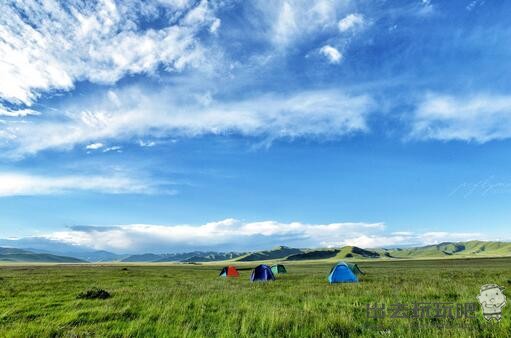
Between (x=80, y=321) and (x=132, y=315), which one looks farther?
(x=132, y=315)

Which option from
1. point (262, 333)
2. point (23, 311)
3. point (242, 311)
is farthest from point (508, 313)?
point (23, 311)

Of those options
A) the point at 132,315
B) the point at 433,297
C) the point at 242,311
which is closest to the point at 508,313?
the point at 433,297

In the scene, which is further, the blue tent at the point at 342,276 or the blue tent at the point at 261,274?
the blue tent at the point at 261,274

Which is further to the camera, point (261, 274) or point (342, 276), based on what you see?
point (261, 274)

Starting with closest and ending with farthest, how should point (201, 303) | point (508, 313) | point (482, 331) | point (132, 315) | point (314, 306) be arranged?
point (482, 331)
point (508, 313)
point (132, 315)
point (314, 306)
point (201, 303)

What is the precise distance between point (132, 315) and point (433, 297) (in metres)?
14.5

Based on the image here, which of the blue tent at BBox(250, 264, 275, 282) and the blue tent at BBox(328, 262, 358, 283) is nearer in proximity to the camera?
the blue tent at BBox(328, 262, 358, 283)

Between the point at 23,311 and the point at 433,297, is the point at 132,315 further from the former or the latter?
the point at 433,297

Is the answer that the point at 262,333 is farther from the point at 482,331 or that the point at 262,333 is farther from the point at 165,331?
the point at 482,331

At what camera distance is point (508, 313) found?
1090cm

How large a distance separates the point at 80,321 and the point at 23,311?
540cm

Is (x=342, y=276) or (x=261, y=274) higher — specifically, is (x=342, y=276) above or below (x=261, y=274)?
above

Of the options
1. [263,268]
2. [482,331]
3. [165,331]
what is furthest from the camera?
[263,268]

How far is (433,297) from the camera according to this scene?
15969 mm
